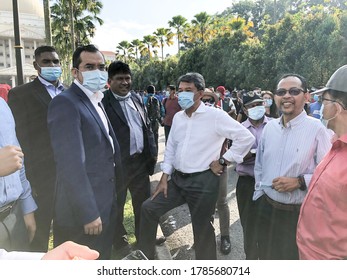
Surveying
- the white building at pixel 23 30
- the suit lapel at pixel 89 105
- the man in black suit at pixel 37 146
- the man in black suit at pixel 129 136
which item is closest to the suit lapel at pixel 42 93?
the man in black suit at pixel 37 146

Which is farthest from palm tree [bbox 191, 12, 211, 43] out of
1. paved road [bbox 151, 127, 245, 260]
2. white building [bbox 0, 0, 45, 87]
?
paved road [bbox 151, 127, 245, 260]

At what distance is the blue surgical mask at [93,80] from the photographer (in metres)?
2.25

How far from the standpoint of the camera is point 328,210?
57.9 inches

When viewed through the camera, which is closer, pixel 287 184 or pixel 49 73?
pixel 287 184

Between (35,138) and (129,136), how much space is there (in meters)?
0.92

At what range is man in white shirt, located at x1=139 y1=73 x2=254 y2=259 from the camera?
8.50 feet

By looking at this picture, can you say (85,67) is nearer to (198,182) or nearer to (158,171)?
(198,182)

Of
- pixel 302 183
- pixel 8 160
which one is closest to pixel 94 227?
pixel 8 160

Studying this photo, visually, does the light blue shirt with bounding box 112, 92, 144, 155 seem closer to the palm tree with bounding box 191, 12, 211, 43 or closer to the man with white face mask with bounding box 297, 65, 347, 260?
the man with white face mask with bounding box 297, 65, 347, 260

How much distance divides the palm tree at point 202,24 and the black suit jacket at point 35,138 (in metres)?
30.4

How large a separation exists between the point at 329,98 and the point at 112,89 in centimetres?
229

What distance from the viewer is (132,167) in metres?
3.37

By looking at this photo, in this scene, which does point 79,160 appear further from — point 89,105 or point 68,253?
point 68,253
